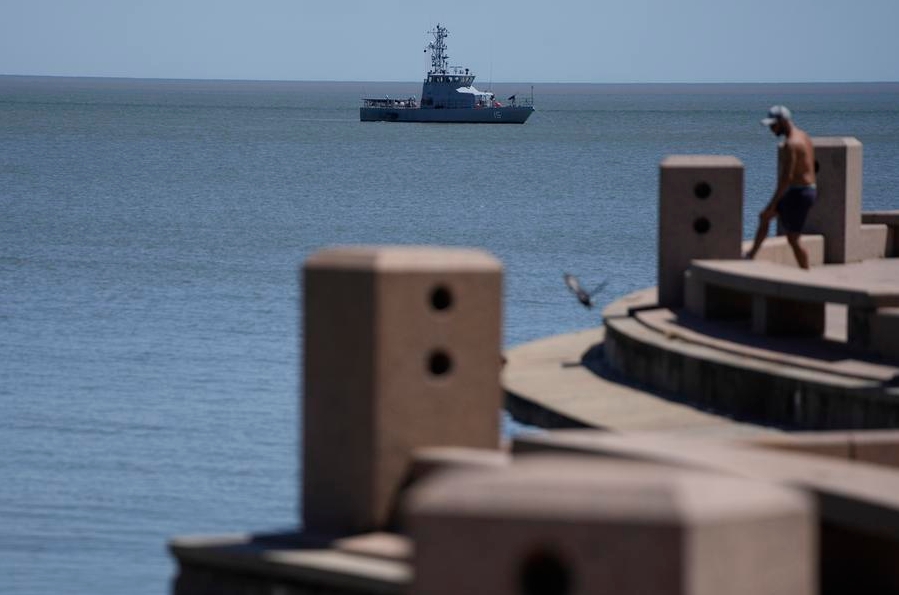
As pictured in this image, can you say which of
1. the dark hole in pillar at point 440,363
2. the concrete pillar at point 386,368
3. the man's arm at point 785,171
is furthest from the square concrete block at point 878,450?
the man's arm at point 785,171

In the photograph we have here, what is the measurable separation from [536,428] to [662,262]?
2.40m

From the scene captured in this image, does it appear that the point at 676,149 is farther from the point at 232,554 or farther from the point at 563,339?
the point at 232,554

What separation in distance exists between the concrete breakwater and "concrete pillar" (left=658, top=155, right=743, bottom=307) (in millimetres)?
23

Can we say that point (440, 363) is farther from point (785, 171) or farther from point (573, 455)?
point (785, 171)

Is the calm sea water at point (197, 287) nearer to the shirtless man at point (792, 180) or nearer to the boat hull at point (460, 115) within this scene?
the shirtless man at point (792, 180)

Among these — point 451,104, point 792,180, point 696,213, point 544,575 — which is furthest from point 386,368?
point 451,104

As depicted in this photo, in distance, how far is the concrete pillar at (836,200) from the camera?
19.3m

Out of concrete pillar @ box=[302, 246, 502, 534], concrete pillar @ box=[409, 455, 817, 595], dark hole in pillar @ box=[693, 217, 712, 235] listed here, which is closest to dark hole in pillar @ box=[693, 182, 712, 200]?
dark hole in pillar @ box=[693, 217, 712, 235]

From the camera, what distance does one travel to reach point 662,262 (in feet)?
55.9

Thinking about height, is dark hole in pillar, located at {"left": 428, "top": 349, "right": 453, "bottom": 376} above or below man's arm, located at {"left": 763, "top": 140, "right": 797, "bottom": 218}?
below

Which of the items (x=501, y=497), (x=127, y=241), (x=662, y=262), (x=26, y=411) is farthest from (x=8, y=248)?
(x=501, y=497)

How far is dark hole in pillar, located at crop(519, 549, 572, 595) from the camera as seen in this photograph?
6000 mm

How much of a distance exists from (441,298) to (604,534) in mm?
3267

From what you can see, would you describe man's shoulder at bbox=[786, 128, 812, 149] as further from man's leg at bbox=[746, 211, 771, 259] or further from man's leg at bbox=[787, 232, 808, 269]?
man's leg at bbox=[787, 232, 808, 269]
